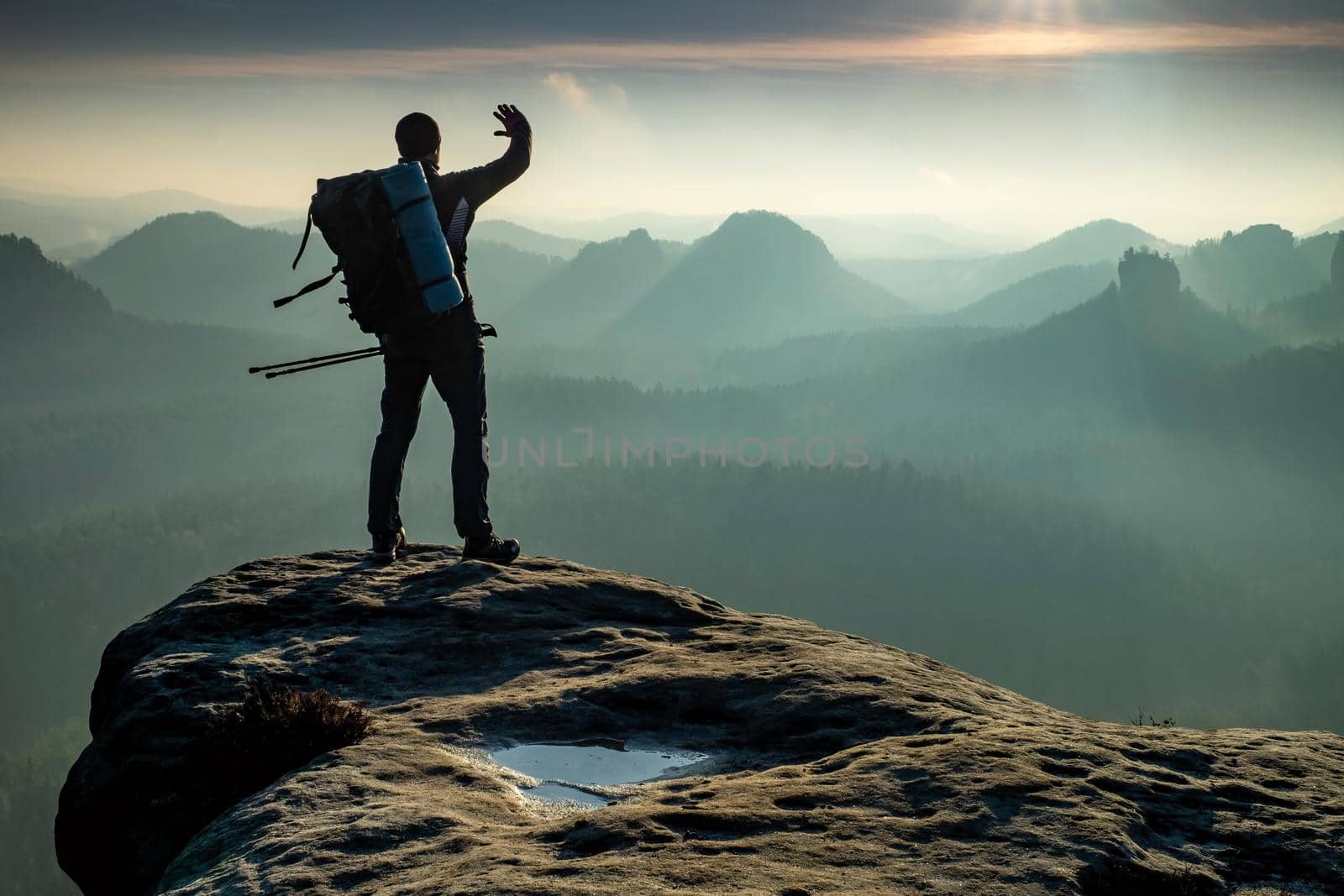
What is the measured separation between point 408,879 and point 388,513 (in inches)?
307

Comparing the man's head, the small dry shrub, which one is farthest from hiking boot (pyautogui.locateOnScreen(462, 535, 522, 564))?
the small dry shrub

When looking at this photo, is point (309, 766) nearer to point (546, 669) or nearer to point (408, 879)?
point (408, 879)

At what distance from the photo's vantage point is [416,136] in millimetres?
11352

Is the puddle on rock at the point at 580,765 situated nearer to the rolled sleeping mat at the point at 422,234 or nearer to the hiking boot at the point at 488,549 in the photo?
the hiking boot at the point at 488,549

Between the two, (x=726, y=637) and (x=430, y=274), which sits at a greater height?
(x=430, y=274)

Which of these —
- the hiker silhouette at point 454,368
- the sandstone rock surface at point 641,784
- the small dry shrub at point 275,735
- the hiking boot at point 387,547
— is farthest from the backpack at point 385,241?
the small dry shrub at point 275,735

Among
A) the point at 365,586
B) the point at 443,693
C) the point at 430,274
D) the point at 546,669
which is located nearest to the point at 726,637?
the point at 546,669

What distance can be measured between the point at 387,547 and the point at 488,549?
131 cm

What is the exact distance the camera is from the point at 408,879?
17.4 feet

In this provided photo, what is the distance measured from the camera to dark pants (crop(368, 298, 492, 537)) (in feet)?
38.1

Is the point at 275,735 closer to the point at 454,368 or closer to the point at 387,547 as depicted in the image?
the point at 454,368

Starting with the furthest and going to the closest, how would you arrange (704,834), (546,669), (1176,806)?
1. (546,669)
2. (1176,806)
3. (704,834)

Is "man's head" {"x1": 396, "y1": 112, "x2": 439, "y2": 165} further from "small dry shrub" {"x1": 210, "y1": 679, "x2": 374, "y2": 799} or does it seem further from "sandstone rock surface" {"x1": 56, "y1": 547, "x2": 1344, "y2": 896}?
"small dry shrub" {"x1": 210, "y1": 679, "x2": 374, "y2": 799}

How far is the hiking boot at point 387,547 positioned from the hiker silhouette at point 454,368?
13 millimetres
